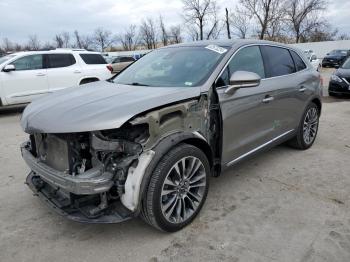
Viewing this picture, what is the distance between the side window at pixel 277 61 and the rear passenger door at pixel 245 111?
14 centimetres

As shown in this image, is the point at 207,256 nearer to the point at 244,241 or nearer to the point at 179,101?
the point at 244,241

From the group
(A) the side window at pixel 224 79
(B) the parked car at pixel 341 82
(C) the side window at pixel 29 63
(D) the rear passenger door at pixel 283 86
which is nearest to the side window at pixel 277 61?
(D) the rear passenger door at pixel 283 86

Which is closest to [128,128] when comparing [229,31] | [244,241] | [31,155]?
[31,155]

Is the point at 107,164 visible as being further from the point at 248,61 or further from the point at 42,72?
the point at 42,72

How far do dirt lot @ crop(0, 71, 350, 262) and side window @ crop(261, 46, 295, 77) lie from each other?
53.0 inches

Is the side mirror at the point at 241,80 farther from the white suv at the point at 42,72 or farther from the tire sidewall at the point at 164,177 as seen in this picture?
the white suv at the point at 42,72

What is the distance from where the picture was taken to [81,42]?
2544 inches

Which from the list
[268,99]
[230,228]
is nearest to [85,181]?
[230,228]

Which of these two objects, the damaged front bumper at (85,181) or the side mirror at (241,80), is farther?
the side mirror at (241,80)

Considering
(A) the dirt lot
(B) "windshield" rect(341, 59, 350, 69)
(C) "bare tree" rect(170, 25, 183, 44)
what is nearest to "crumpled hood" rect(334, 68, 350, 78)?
(B) "windshield" rect(341, 59, 350, 69)

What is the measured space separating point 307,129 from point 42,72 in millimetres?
7571

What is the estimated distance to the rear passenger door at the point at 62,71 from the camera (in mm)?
9883

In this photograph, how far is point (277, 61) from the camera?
4555mm

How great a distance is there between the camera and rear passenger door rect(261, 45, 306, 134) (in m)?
4.30
